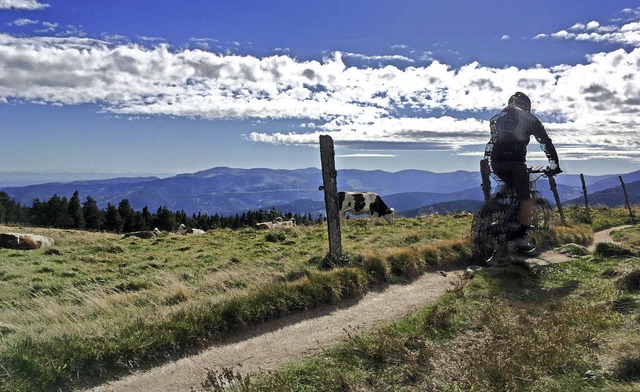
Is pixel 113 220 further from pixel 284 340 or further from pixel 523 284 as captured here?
pixel 523 284

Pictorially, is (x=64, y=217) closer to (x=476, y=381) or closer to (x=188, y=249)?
(x=188, y=249)

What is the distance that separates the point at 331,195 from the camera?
1134 cm

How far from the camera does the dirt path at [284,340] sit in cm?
582

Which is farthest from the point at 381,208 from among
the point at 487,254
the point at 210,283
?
the point at 210,283

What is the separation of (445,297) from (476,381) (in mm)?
3609

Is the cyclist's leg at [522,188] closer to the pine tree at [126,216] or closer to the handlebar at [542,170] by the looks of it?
the handlebar at [542,170]

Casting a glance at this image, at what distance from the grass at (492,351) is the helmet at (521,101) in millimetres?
4769

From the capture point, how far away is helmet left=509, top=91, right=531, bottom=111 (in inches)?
454

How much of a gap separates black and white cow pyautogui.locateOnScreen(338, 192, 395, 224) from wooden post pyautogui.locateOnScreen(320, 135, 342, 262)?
15570 mm

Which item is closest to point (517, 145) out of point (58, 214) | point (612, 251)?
point (612, 251)

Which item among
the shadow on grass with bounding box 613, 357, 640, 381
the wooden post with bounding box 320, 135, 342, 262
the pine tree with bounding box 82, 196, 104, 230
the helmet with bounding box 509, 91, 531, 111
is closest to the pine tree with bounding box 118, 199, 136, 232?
the pine tree with bounding box 82, 196, 104, 230

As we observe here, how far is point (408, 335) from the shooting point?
6883 mm

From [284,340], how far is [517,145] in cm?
792

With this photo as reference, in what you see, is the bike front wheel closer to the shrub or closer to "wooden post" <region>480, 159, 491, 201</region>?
the shrub
